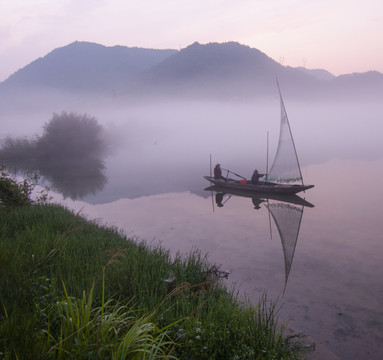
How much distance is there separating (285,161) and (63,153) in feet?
114

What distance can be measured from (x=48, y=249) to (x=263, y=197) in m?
→ 19.0

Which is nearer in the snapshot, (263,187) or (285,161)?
(263,187)

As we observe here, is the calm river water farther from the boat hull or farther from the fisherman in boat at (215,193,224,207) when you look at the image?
the boat hull

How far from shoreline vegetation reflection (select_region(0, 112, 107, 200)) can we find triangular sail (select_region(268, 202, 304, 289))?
19.5m

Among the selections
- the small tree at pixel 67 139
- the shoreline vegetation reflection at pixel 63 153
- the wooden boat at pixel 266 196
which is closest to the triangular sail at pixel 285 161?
the wooden boat at pixel 266 196

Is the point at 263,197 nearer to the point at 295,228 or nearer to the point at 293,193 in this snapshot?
A: the point at 293,193

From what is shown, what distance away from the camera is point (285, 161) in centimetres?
2711

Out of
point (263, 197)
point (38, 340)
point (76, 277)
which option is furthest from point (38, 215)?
point (263, 197)

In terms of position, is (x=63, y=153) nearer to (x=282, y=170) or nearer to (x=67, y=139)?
(x=67, y=139)

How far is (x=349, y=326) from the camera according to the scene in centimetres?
847

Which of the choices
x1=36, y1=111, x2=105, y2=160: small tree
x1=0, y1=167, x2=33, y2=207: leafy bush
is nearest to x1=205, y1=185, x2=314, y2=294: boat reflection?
x1=0, y1=167, x2=33, y2=207: leafy bush

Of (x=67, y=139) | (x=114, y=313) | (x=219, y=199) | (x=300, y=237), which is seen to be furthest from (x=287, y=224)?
(x=67, y=139)

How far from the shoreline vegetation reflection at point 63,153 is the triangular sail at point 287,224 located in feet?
63.9

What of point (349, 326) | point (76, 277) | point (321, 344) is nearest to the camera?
point (76, 277)
